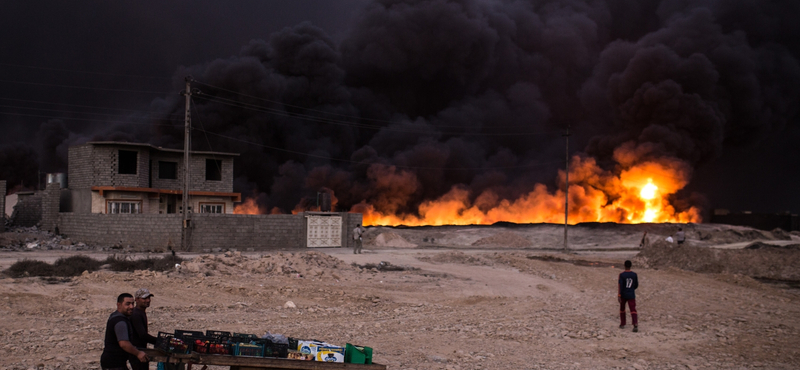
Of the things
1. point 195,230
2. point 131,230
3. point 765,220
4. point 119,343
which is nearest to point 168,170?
point 131,230

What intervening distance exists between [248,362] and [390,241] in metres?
32.5

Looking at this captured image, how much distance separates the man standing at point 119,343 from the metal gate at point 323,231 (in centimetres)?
2484

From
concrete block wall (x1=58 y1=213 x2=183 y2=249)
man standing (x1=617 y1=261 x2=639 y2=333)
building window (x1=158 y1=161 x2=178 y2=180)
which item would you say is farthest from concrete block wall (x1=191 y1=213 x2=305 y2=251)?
man standing (x1=617 y1=261 x2=639 y2=333)

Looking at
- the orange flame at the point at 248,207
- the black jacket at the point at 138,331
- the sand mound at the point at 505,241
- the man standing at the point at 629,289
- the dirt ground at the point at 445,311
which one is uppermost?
the orange flame at the point at 248,207

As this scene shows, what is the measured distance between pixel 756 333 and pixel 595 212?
4493cm

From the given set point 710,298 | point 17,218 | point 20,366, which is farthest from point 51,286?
point 17,218

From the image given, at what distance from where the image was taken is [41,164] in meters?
68.4

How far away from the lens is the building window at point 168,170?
3689cm

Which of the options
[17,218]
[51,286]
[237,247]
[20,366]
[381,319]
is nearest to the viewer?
[20,366]

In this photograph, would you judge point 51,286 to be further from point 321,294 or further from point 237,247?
point 237,247

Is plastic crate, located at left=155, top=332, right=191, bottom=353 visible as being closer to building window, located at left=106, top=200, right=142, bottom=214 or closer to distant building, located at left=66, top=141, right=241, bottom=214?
distant building, located at left=66, top=141, right=241, bottom=214

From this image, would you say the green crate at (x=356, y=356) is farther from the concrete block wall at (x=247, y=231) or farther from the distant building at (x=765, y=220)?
the distant building at (x=765, y=220)

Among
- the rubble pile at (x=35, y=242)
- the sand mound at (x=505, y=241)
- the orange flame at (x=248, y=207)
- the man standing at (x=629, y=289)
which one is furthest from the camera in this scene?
the orange flame at (x=248, y=207)

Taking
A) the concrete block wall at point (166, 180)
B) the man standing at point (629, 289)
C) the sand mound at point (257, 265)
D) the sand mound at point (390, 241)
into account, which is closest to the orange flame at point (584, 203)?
the sand mound at point (390, 241)
